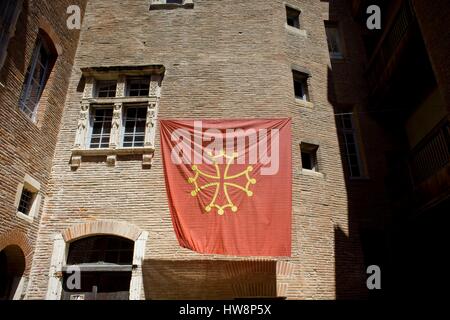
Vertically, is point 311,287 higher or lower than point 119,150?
lower

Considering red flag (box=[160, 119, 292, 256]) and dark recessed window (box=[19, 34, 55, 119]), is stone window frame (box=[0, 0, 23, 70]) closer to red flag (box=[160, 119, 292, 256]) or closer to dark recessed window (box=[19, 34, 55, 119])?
dark recessed window (box=[19, 34, 55, 119])

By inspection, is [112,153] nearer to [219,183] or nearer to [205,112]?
[205,112]

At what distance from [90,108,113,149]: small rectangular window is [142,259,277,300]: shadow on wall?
153 inches

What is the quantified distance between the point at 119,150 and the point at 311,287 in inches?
237

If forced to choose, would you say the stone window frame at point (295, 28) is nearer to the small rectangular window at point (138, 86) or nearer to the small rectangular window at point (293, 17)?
the small rectangular window at point (293, 17)

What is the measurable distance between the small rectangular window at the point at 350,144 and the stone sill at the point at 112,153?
20.9 feet

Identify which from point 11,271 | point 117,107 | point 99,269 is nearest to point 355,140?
point 117,107

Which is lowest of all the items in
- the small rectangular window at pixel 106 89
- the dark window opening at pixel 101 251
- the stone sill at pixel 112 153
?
A: the dark window opening at pixel 101 251

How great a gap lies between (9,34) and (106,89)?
331 centimetres

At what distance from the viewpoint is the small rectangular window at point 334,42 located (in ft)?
43.4

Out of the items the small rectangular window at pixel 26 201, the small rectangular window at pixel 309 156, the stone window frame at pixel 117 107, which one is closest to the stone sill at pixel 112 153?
the stone window frame at pixel 117 107

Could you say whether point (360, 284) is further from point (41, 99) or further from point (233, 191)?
point (41, 99)

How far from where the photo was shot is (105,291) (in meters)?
8.18

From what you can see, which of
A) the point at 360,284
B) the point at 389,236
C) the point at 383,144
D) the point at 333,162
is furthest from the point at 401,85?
the point at 360,284
